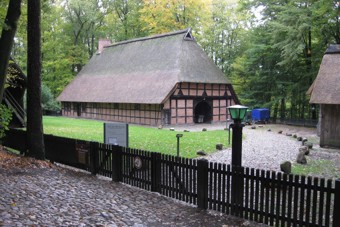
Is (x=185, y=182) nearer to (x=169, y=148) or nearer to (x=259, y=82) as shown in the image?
(x=169, y=148)

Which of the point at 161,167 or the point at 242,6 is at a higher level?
the point at 242,6

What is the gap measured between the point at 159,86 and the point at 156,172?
2068cm

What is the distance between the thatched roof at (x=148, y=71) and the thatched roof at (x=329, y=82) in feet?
40.9

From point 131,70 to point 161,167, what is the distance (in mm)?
26264

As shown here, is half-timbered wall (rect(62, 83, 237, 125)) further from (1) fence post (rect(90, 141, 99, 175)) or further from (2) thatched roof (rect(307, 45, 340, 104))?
(1) fence post (rect(90, 141, 99, 175))

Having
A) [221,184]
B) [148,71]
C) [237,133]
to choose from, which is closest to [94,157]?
[221,184]

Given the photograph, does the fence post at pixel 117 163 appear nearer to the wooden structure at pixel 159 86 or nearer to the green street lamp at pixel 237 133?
the green street lamp at pixel 237 133

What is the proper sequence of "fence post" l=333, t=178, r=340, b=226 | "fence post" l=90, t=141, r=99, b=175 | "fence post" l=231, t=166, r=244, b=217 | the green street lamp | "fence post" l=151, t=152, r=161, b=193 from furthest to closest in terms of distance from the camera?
"fence post" l=90, t=141, r=99, b=175, the green street lamp, "fence post" l=151, t=152, r=161, b=193, "fence post" l=231, t=166, r=244, b=217, "fence post" l=333, t=178, r=340, b=226

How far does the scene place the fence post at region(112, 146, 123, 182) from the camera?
9.64 meters

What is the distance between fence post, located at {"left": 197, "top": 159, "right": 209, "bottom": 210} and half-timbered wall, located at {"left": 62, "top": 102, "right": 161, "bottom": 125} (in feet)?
67.8

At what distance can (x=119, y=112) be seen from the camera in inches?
1271

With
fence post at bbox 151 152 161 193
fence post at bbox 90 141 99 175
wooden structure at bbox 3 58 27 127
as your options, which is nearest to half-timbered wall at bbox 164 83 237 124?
wooden structure at bbox 3 58 27 127

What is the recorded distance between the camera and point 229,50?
4244cm

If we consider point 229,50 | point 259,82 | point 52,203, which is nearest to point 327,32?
point 259,82
